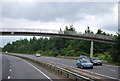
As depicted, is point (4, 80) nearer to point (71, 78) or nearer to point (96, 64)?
point (71, 78)

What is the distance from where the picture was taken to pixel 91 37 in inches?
2685

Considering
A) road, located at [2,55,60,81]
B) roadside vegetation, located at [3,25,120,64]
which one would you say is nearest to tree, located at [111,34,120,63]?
roadside vegetation, located at [3,25,120,64]

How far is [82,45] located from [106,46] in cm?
1073

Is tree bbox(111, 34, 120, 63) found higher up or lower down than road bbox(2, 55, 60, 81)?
higher up

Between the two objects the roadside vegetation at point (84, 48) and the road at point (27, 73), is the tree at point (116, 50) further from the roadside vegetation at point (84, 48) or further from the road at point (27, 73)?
the road at point (27, 73)

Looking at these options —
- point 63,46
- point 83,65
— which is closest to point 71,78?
point 83,65

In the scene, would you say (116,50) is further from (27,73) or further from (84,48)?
(84,48)

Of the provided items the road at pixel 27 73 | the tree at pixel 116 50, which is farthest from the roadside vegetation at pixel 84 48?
the road at pixel 27 73

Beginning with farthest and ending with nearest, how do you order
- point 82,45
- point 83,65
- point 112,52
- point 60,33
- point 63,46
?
1. point 63,46
2. point 82,45
3. point 60,33
4. point 112,52
5. point 83,65

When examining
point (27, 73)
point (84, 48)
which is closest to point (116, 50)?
point (27, 73)

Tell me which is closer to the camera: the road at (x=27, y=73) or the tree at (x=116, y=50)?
the road at (x=27, y=73)

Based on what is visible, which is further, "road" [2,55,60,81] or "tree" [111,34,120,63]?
"tree" [111,34,120,63]

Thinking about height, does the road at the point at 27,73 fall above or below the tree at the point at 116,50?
below

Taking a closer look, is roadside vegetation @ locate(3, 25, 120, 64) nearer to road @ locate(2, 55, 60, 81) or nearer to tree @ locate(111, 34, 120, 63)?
tree @ locate(111, 34, 120, 63)
